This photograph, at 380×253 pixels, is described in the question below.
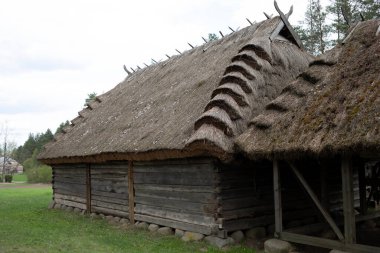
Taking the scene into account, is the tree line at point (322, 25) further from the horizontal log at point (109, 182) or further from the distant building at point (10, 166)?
the distant building at point (10, 166)

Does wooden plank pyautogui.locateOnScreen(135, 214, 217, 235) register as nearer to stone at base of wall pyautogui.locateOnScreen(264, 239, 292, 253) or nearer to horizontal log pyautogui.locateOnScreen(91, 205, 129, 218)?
horizontal log pyautogui.locateOnScreen(91, 205, 129, 218)

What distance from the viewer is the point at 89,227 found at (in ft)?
45.2

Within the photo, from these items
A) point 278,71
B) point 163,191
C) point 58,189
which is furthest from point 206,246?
point 58,189

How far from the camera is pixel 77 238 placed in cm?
1184

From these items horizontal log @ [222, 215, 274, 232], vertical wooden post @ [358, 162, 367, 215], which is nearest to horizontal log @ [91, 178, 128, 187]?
horizontal log @ [222, 215, 274, 232]

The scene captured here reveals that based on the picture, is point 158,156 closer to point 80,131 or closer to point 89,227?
point 89,227

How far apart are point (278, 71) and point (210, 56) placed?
4087 millimetres

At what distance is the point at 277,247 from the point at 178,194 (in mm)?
3454

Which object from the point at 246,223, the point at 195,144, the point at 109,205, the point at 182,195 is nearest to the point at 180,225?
the point at 182,195

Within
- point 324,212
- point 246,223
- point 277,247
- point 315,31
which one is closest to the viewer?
point 324,212

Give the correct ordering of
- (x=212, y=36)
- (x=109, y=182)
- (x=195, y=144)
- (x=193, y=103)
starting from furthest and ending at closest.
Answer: (x=212, y=36) → (x=109, y=182) → (x=193, y=103) → (x=195, y=144)

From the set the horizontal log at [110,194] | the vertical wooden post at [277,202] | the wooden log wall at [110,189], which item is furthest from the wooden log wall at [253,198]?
the horizontal log at [110,194]

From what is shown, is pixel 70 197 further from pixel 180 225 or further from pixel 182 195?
pixel 182 195

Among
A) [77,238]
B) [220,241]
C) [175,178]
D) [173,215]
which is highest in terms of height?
[175,178]
